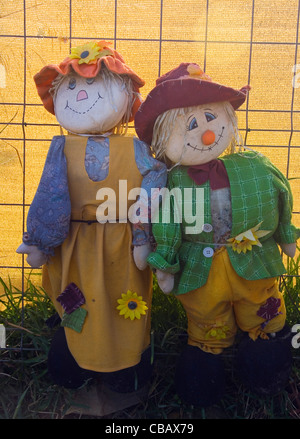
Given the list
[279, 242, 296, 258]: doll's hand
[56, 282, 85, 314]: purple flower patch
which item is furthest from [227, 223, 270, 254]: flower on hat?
[56, 282, 85, 314]: purple flower patch

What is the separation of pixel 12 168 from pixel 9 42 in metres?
0.42

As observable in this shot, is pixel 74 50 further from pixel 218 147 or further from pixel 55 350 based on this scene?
pixel 55 350

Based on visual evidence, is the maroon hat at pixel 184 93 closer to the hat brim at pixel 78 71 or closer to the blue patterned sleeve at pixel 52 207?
the hat brim at pixel 78 71

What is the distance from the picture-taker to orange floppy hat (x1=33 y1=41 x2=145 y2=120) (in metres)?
1.36

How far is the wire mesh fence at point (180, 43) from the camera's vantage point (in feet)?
5.30

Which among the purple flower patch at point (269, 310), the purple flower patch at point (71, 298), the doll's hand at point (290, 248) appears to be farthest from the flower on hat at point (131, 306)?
the doll's hand at point (290, 248)

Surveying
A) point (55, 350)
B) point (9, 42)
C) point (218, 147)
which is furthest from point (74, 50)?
point (55, 350)

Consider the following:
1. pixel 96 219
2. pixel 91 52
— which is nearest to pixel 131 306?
pixel 96 219

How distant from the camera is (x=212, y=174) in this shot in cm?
137

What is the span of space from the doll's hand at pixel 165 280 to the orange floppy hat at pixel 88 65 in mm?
512

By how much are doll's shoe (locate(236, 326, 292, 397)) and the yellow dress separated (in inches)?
11.9

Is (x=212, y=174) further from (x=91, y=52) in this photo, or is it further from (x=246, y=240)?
(x=91, y=52)

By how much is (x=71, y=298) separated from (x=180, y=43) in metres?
0.89

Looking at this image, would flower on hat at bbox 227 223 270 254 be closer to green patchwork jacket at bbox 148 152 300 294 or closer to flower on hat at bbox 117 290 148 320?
green patchwork jacket at bbox 148 152 300 294
